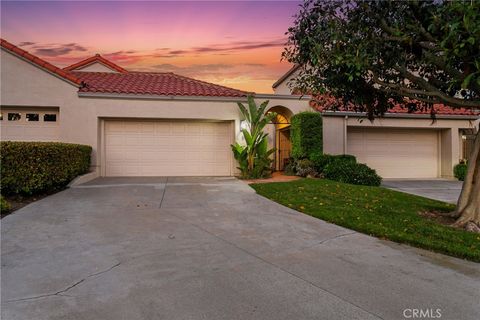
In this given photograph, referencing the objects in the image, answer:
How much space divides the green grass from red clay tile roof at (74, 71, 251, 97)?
17.2ft

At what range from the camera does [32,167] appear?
8.59 metres

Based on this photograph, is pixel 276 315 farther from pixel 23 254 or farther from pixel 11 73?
pixel 11 73

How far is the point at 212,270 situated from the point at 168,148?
1029 centimetres

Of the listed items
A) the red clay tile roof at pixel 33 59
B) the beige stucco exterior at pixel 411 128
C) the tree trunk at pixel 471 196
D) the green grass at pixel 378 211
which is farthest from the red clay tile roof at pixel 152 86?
the tree trunk at pixel 471 196

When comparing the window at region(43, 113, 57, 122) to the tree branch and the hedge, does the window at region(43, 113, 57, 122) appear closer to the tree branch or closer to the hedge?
the hedge

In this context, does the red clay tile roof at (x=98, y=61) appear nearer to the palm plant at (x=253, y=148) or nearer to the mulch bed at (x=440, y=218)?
the palm plant at (x=253, y=148)

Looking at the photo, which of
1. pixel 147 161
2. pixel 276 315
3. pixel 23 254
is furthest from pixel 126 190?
pixel 276 315

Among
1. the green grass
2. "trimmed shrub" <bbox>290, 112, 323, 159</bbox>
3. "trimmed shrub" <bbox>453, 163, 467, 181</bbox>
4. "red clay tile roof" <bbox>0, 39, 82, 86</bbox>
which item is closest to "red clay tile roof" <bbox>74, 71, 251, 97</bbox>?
"red clay tile roof" <bbox>0, 39, 82, 86</bbox>

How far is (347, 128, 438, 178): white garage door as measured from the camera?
53.7 ft

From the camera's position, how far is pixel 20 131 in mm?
12820

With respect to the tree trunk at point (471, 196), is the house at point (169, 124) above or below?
above

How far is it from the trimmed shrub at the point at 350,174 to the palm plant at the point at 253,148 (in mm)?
2428

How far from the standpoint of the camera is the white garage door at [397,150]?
53.7ft

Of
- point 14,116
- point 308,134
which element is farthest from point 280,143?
point 14,116
